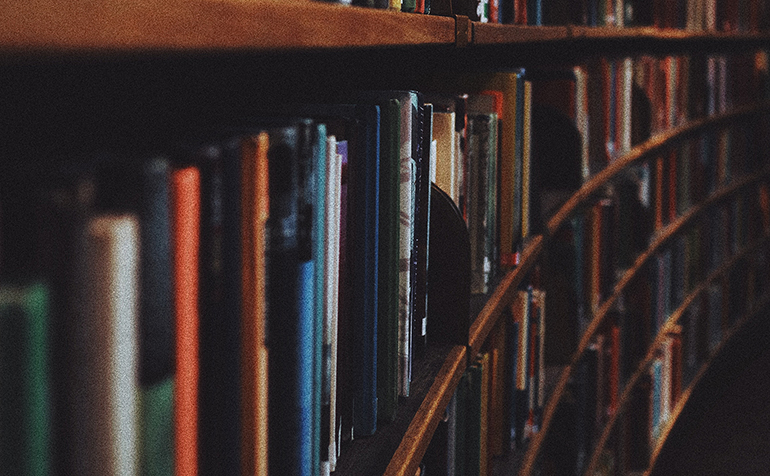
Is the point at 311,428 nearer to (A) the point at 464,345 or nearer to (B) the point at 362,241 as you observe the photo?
(B) the point at 362,241

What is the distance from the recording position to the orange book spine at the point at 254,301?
45 cm

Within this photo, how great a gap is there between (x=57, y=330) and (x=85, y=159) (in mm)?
82

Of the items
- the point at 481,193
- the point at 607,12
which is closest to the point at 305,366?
the point at 481,193

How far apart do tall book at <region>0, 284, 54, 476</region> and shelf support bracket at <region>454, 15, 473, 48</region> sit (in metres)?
0.70

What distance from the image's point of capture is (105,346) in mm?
325

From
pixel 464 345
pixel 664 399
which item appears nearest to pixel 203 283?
pixel 464 345

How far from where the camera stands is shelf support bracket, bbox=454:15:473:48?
91 centimetres

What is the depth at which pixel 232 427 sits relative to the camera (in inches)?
18.3

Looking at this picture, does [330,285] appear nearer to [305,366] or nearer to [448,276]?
[305,366]

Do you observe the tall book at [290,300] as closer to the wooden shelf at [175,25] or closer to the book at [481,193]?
the wooden shelf at [175,25]

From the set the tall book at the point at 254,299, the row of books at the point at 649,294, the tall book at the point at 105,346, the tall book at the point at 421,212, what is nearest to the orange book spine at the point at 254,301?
the tall book at the point at 254,299

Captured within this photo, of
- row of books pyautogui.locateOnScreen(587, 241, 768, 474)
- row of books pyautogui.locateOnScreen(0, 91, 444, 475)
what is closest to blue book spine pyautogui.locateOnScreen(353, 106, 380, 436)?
row of books pyautogui.locateOnScreen(0, 91, 444, 475)

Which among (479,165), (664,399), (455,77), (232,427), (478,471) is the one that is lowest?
(664,399)

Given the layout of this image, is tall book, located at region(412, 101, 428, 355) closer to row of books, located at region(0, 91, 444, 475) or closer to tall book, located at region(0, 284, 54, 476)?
row of books, located at region(0, 91, 444, 475)
